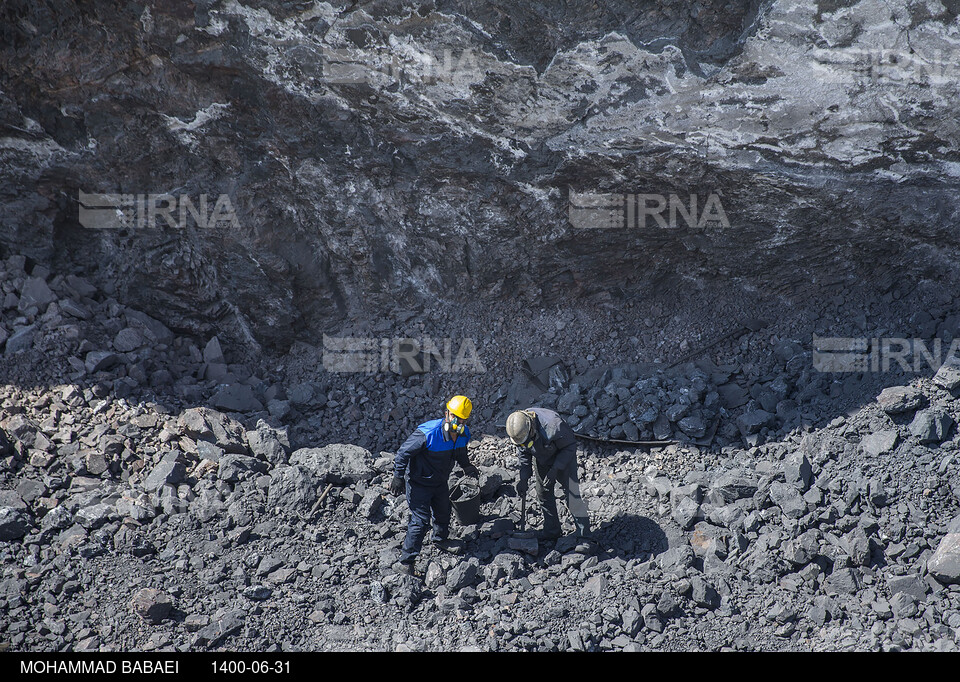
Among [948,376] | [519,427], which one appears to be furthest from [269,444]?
[948,376]

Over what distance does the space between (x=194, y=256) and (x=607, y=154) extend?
4.46 meters

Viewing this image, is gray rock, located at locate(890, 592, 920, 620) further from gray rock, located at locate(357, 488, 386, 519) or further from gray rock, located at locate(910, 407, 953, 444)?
gray rock, located at locate(357, 488, 386, 519)

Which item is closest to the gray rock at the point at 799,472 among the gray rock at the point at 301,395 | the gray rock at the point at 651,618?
the gray rock at the point at 651,618

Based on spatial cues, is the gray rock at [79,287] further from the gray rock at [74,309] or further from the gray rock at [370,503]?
the gray rock at [370,503]

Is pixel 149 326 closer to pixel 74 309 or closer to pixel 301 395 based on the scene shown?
pixel 74 309

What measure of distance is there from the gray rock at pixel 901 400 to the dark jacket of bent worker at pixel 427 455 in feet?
11.6

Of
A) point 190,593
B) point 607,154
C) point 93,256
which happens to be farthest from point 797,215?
point 93,256

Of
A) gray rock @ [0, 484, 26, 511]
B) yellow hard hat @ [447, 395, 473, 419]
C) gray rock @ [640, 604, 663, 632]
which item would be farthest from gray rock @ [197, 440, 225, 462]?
gray rock @ [640, 604, 663, 632]

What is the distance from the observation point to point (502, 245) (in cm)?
718

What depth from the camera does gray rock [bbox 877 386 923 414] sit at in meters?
5.58

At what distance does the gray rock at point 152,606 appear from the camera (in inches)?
185

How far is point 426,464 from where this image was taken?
525 centimetres

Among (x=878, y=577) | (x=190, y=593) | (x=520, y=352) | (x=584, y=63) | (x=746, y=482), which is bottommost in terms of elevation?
(x=190, y=593)

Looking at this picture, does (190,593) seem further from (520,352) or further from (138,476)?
(520,352)
